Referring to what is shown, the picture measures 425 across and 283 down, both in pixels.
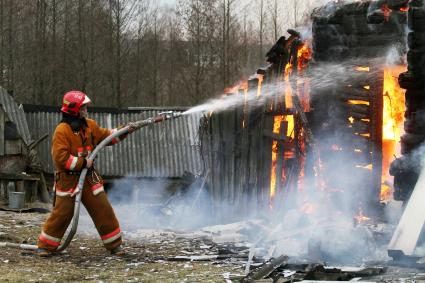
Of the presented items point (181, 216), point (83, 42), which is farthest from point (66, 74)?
point (181, 216)

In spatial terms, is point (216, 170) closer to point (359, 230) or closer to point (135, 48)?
point (359, 230)

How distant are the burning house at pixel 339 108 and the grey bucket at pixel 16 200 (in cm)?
610

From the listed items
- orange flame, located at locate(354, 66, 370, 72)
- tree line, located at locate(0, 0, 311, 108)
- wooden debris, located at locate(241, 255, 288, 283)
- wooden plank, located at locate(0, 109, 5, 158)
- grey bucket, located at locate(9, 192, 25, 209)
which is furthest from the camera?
tree line, located at locate(0, 0, 311, 108)

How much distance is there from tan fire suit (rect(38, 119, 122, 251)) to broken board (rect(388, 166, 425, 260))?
11.4 ft

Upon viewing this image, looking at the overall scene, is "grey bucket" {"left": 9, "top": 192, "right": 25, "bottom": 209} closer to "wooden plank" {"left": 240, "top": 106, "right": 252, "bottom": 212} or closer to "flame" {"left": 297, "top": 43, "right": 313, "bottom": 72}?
"wooden plank" {"left": 240, "top": 106, "right": 252, "bottom": 212}

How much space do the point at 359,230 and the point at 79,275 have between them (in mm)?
3383

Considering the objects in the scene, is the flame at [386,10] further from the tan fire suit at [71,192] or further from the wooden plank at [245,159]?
the tan fire suit at [71,192]

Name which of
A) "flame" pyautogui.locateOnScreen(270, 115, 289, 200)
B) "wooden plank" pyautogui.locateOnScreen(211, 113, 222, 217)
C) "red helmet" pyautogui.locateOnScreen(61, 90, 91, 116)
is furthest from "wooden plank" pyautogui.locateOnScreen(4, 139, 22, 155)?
"red helmet" pyautogui.locateOnScreen(61, 90, 91, 116)

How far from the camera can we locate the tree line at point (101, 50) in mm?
32844

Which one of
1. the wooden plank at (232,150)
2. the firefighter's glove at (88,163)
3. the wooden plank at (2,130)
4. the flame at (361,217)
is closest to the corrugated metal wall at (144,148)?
the wooden plank at (2,130)

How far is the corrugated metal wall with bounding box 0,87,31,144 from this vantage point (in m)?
18.8

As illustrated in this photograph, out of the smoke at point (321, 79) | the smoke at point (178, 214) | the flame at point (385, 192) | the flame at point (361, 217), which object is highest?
the smoke at point (321, 79)

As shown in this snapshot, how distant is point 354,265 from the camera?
24.9 ft

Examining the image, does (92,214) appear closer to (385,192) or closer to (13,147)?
(385,192)
